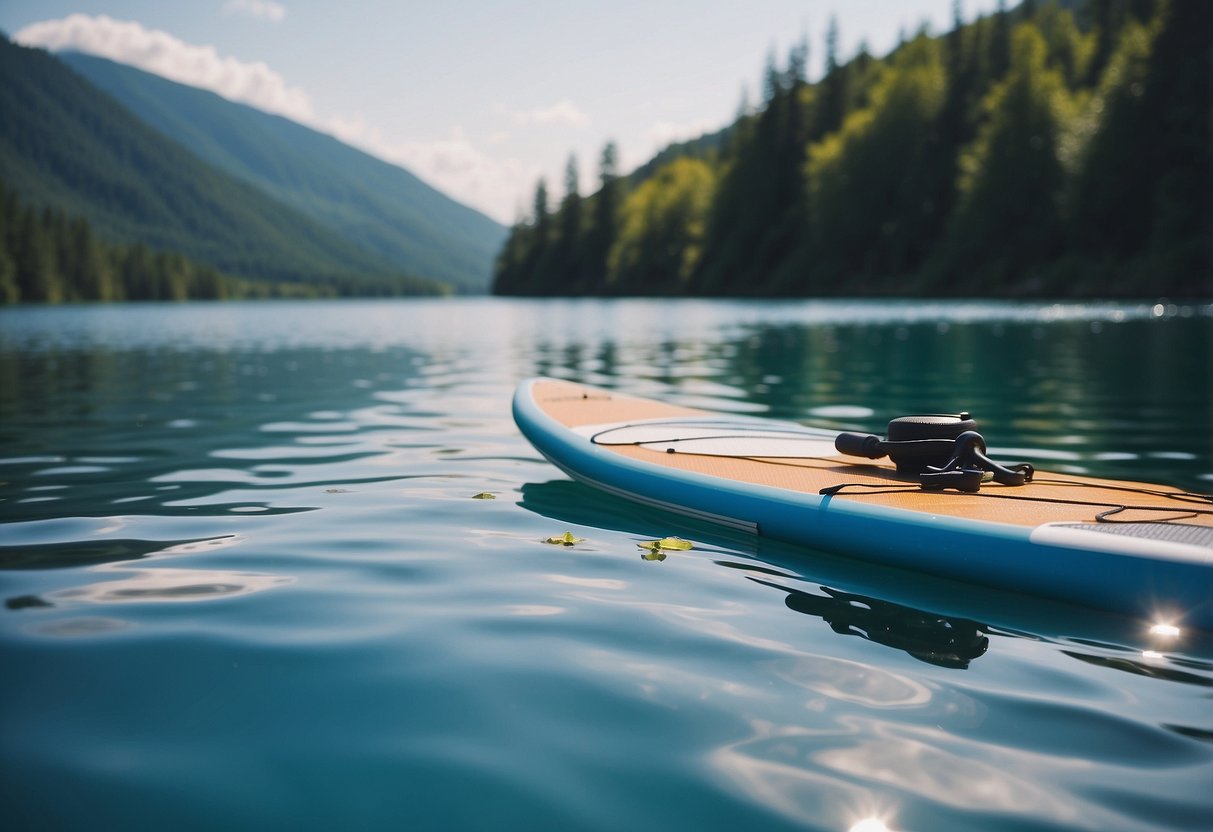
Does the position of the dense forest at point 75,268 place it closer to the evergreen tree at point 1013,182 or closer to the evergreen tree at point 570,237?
the evergreen tree at point 570,237

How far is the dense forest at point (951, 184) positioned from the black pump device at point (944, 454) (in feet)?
132

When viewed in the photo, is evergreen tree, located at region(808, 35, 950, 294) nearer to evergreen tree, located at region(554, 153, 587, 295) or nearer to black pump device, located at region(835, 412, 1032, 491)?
evergreen tree, located at region(554, 153, 587, 295)

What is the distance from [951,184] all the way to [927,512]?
210ft

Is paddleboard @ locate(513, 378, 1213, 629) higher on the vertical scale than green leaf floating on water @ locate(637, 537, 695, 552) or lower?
higher

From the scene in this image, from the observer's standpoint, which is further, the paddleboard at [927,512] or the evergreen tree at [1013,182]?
the evergreen tree at [1013,182]

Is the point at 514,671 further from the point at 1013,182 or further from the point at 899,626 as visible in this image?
the point at 1013,182

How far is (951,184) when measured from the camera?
62.1 meters

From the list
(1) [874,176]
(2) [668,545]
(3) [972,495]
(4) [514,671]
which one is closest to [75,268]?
(1) [874,176]

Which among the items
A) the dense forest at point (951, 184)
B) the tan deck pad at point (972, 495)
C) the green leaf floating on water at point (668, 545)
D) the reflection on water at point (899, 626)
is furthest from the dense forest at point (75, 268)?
the reflection on water at point (899, 626)

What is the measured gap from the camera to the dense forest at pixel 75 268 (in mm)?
81562

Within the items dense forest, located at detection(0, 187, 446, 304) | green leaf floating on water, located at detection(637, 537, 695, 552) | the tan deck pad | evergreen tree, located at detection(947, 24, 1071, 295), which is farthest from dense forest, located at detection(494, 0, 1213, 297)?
dense forest, located at detection(0, 187, 446, 304)

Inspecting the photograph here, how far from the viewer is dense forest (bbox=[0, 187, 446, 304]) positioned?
81562 mm

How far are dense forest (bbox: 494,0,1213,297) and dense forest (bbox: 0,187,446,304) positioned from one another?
143 ft

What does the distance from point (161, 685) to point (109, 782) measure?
0.67m
